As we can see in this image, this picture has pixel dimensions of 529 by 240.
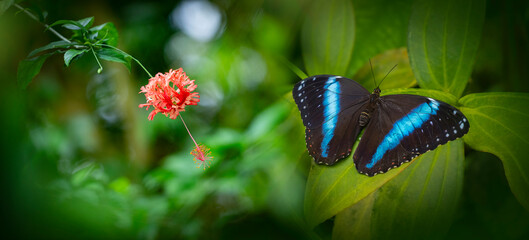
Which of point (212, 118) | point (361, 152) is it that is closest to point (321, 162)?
point (361, 152)

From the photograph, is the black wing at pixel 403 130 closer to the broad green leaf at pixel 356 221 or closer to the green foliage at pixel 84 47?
the broad green leaf at pixel 356 221

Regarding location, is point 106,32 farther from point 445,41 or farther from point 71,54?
point 445,41

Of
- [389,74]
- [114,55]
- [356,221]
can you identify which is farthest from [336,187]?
[114,55]

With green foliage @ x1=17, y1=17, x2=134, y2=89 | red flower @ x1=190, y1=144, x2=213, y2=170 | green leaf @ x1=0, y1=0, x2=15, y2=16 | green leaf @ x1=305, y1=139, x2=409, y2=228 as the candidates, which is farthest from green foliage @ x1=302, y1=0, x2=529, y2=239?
green leaf @ x1=0, y1=0, x2=15, y2=16

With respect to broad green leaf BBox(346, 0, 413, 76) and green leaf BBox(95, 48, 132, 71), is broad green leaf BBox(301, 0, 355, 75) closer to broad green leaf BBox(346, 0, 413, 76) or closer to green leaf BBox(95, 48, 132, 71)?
broad green leaf BBox(346, 0, 413, 76)

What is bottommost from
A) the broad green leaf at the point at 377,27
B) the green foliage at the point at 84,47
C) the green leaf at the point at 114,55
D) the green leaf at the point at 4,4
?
the broad green leaf at the point at 377,27

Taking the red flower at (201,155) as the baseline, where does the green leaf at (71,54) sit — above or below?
above

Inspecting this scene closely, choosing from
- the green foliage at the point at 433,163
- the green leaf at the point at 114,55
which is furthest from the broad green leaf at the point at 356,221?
the green leaf at the point at 114,55
